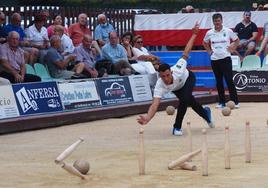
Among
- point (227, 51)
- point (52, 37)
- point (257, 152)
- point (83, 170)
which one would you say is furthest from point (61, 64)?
point (83, 170)

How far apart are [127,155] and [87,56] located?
25.6 feet

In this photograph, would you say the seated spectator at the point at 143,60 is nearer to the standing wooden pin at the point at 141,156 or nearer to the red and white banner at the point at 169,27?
the red and white banner at the point at 169,27

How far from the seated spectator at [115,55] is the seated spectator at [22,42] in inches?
87.2

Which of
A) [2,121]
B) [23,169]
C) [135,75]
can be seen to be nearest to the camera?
[23,169]

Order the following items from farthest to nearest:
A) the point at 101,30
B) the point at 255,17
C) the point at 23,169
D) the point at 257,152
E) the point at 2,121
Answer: the point at 255,17
the point at 101,30
the point at 2,121
the point at 257,152
the point at 23,169

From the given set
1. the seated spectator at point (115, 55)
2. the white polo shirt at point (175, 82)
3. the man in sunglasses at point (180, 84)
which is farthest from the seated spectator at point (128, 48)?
the white polo shirt at point (175, 82)

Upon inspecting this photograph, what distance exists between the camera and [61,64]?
60.2 ft

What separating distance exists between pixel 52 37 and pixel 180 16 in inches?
332

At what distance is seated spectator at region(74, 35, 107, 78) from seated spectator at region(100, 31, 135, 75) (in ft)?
2.01

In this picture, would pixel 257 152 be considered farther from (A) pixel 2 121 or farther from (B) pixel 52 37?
(B) pixel 52 37

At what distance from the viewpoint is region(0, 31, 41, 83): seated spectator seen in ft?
55.1

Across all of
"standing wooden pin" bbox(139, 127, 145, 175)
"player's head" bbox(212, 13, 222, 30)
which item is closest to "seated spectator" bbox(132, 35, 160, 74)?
"player's head" bbox(212, 13, 222, 30)

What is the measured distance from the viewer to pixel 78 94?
17719 mm

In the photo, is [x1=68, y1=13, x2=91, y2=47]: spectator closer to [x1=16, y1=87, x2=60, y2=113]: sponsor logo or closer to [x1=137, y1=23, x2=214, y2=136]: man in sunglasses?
[x1=16, y1=87, x2=60, y2=113]: sponsor logo
